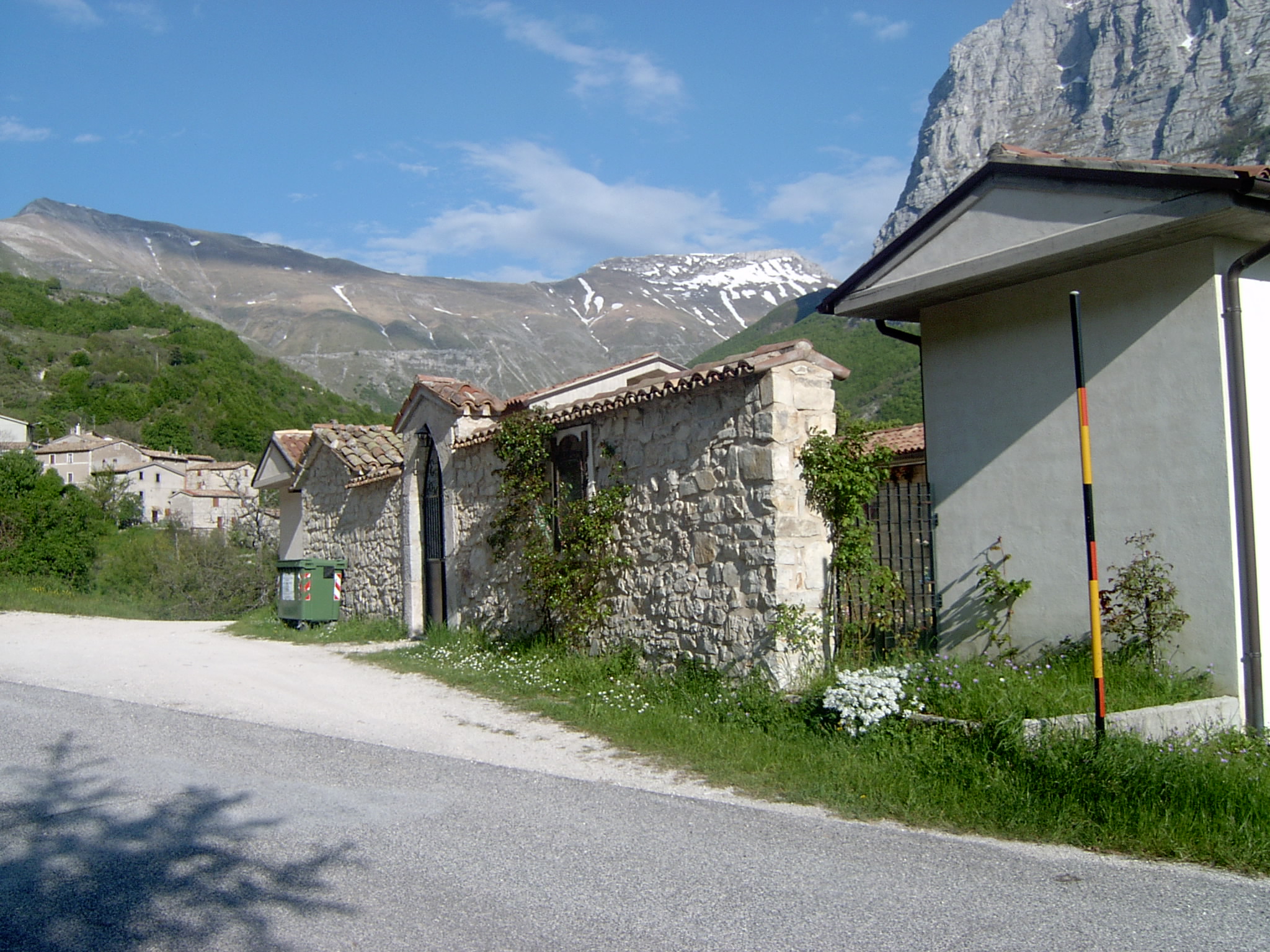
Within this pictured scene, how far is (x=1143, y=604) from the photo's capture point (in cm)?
713

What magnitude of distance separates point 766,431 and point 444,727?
12.6 feet

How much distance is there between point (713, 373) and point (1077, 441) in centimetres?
306

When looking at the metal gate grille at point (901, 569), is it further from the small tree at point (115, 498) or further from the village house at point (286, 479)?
the small tree at point (115, 498)

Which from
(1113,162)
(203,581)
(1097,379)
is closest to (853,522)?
(1097,379)

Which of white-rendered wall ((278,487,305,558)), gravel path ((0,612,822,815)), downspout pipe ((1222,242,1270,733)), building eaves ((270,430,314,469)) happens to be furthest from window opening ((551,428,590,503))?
building eaves ((270,430,314,469))

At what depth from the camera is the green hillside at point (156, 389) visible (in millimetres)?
75938

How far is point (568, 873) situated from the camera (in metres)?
4.63

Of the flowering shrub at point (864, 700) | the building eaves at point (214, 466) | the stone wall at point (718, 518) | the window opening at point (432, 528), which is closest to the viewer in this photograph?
the flowering shrub at point (864, 700)

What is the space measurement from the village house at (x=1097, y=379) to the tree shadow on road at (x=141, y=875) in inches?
236

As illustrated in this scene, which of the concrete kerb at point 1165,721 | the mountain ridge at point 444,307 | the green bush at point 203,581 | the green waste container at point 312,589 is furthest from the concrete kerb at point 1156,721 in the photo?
the mountain ridge at point 444,307

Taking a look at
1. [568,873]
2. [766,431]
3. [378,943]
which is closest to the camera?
[378,943]

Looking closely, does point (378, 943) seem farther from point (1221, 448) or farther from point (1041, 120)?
point (1041, 120)

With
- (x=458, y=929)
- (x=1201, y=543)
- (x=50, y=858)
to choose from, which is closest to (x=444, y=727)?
(x=50, y=858)

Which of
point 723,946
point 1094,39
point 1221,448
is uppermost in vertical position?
point 1094,39
